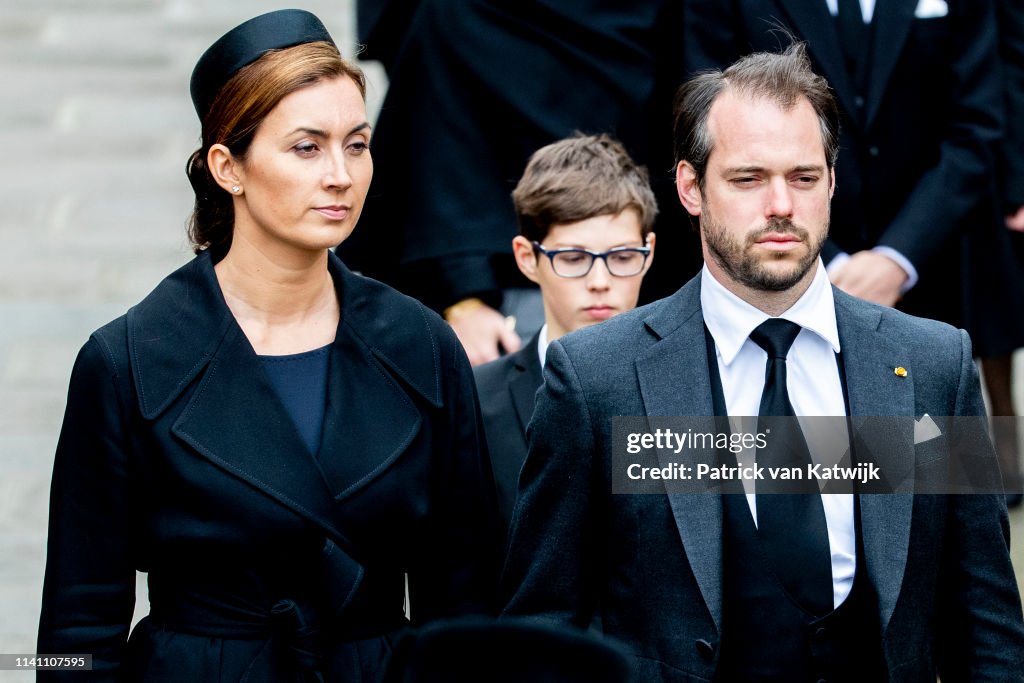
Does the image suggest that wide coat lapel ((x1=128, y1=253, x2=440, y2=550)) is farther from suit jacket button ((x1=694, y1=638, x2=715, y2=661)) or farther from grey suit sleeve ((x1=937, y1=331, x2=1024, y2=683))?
grey suit sleeve ((x1=937, y1=331, x2=1024, y2=683))

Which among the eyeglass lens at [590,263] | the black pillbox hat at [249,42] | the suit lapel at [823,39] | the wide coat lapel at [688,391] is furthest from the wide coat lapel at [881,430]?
the suit lapel at [823,39]

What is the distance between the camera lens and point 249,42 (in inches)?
124

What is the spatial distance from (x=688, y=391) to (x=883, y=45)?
66.1 inches

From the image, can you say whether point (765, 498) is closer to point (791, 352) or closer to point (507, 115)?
point (791, 352)

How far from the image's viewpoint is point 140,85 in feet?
28.9

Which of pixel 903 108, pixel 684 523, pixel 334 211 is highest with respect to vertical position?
pixel 903 108

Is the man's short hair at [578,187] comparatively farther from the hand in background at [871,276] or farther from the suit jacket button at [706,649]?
the suit jacket button at [706,649]

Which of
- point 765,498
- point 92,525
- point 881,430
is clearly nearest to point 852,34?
point 881,430

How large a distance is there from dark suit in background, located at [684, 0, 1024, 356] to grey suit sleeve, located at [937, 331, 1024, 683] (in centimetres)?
128

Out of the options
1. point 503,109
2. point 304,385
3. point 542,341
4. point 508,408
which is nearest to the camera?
point 304,385

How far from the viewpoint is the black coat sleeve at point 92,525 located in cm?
302

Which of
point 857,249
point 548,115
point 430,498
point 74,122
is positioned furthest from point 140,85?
point 430,498

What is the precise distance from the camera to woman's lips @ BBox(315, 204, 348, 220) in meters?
3.15

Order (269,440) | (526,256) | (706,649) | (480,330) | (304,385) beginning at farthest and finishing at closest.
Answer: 1. (480,330)
2. (526,256)
3. (304,385)
4. (269,440)
5. (706,649)
